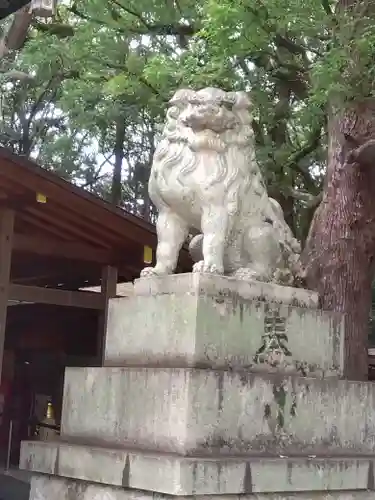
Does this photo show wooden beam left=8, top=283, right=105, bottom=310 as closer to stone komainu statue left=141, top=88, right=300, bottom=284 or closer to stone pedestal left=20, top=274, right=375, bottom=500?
stone pedestal left=20, top=274, right=375, bottom=500

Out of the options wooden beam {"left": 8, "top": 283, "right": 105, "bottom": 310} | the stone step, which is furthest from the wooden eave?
the stone step

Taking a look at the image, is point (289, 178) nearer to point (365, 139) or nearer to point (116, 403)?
point (365, 139)

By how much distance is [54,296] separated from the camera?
9.45 metres

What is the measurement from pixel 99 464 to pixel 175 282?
1090 millimetres

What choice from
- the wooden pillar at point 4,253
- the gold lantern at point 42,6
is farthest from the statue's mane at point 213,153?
the wooden pillar at point 4,253

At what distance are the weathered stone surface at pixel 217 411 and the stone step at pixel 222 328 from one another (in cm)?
13

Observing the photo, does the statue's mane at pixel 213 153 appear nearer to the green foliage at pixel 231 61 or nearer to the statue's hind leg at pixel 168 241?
the statue's hind leg at pixel 168 241

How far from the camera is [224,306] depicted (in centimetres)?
405

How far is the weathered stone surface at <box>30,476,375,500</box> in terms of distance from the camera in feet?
12.5

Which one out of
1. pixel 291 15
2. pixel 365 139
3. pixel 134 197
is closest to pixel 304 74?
pixel 365 139

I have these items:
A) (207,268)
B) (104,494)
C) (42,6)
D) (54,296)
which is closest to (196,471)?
(104,494)

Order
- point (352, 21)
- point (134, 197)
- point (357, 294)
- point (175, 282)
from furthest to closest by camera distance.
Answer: point (134, 197), point (357, 294), point (352, 21), point (175, 282)

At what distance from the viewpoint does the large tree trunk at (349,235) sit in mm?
7938

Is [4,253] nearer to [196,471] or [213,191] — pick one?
[213,191]
